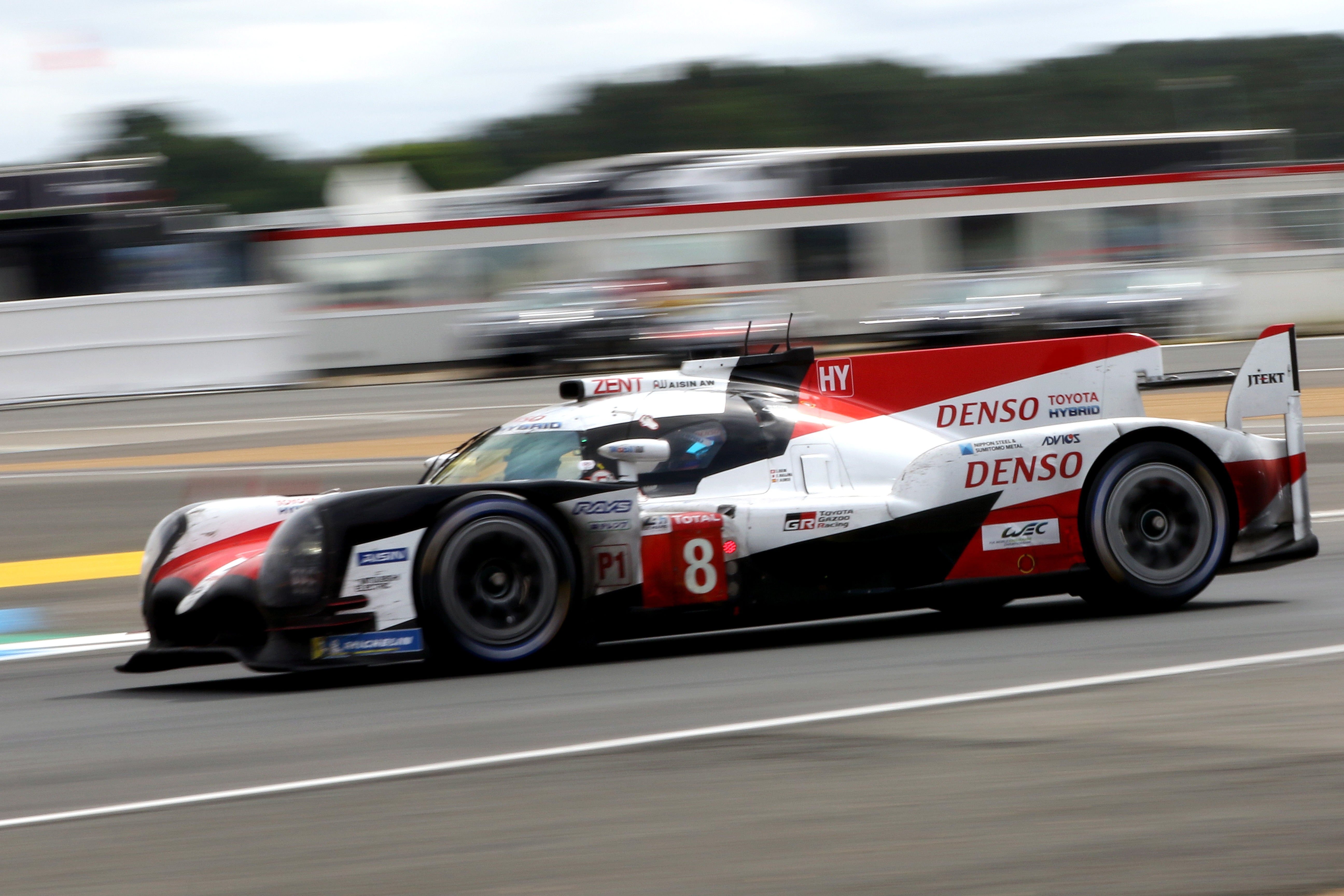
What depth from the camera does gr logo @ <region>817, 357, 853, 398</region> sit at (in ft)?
24.2

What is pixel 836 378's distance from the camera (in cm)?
743

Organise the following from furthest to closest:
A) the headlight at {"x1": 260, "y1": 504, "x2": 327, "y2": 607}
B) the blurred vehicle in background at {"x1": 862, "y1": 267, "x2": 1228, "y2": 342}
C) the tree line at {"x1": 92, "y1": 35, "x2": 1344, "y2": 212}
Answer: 1. the tree line at {"x1": 92, "y1": 35, "x2": 1344, "y2": 212}
2. the blurred vehicle in background at {"x1": 862, "y1": 267, "x2": 1228, "y2": 342}
3. the headlight at {"x1": 260, "y1": 504, "x2": 327, "y2": 607}

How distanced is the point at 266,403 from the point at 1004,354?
56.3 ft

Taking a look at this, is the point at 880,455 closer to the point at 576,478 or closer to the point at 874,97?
the point at 576,478

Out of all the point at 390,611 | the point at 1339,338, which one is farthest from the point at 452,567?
the point at 1339,338

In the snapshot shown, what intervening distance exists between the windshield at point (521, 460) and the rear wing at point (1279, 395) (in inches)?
118

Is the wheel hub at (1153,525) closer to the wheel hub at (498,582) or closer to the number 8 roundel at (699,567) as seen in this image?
the number 8 roundel at (699,567)

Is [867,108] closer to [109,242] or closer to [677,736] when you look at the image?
[109,242]

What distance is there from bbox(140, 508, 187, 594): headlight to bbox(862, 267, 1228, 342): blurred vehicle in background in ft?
63.3

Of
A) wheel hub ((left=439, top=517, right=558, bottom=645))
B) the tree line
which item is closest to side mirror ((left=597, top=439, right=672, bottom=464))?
wheel hub ((left=439, top=517, right=558, bottom=645))

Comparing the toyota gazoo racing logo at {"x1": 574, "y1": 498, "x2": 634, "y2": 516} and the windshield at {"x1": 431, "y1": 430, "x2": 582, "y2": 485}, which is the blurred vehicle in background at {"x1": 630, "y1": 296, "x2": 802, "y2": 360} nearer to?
the windshield at {"x1": 431, "y1": 430, "x2": 582, "y2": 485}

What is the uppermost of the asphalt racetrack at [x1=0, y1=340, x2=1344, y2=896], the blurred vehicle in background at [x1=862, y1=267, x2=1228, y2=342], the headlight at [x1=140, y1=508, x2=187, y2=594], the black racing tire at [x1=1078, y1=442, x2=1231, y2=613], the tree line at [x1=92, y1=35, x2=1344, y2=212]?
the tree line at [x1=92, y1=35, x2=1344, y2=212]

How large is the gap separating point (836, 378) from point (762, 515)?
3.74 ft

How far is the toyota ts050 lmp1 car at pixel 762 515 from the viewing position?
6105mm
